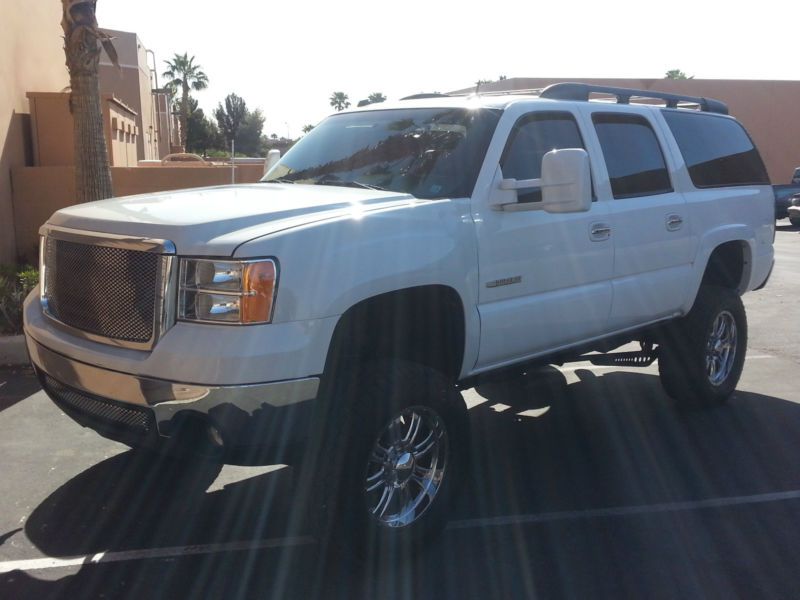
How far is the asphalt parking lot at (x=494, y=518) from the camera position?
3768 mm

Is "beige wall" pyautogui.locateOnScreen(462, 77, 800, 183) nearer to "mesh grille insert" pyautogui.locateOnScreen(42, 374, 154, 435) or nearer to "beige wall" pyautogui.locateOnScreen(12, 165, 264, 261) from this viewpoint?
"beige wall" pyautogui.locateOnScreen(12, 165, 264, 261)

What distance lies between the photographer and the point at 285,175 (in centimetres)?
517

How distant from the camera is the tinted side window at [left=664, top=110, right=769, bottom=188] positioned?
6.17 metres

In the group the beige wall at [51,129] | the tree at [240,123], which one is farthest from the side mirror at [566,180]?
the tree at [240,123]

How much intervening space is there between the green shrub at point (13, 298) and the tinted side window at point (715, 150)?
5.97 m

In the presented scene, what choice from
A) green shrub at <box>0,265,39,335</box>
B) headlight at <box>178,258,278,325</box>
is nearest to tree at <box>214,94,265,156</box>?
green shrub at <box>0,265,39,335</box>

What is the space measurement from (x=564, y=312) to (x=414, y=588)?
1854 millimetres

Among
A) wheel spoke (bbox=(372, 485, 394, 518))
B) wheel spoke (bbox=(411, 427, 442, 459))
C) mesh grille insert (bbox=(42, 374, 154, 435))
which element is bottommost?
wheel spoke (bbox=(372, 485, 394, 518))

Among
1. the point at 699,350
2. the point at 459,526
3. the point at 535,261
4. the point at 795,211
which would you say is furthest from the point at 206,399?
the point at 795,211

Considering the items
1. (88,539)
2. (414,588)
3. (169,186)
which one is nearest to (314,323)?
(414,588)

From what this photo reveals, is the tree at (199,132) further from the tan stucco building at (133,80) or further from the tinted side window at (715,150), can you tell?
the tinted side window at (715,150)

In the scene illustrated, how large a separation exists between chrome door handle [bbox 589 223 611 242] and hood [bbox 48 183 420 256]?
1382 mm

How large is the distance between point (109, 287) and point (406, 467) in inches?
62.5

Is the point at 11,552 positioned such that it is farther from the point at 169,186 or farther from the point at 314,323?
A: the point at 169,186
